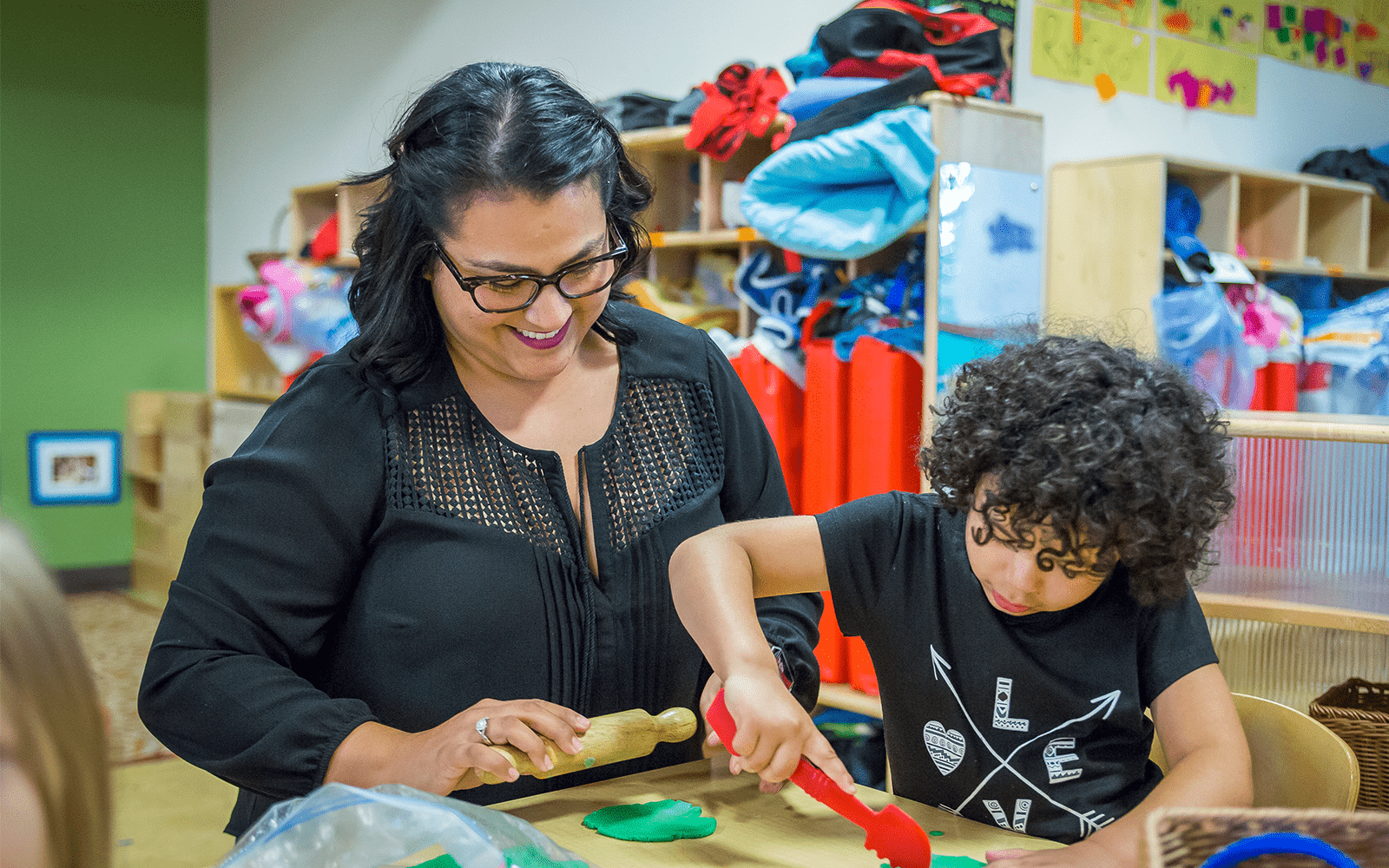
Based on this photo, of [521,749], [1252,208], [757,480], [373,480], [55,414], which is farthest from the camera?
[55,414]

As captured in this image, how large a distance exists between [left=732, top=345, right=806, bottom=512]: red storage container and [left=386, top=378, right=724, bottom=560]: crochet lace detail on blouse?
1.56 meters

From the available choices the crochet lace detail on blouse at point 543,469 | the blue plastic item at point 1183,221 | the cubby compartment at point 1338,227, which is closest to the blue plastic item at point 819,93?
the blue plastic item at point 1183,221

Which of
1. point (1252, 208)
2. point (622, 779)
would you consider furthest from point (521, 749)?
point (1252, 208)

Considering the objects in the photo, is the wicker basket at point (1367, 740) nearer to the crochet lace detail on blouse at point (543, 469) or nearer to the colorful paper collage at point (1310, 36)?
the crochet lace detail on blouse at point (543, 469)

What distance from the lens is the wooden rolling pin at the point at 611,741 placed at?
93 centimetres

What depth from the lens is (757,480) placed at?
53.0 inches

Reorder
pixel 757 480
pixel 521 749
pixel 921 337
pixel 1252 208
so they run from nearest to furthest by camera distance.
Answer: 1. pixel 521 749
2. pixel 757 480
3. pixel 921 337
4. pixel 1252 208

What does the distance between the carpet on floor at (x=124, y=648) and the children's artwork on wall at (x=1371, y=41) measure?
481cm

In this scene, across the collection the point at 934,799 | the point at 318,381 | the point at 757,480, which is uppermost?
the point at 318,381

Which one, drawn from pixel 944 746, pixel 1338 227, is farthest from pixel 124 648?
pixel 1338 227

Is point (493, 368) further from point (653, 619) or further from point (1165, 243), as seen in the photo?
point (1165, 243)

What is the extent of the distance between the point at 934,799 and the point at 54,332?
18.6 feet

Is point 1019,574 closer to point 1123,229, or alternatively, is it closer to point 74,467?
point 1123,229

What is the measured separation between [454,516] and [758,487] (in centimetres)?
37
